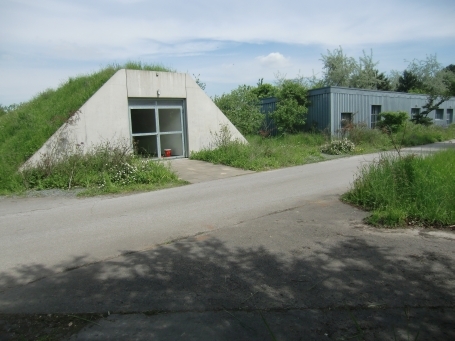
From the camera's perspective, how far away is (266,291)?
3.95m

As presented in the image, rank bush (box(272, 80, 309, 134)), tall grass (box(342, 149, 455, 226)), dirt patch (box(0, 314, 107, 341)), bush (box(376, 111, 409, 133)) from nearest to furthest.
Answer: dirt patch (box(0, 314, 107, 341))
tall grass (box(342, 149, 455, 226))
bush (box(272, 80, 309, 134))
bush (box(376, 111, 409, 133))

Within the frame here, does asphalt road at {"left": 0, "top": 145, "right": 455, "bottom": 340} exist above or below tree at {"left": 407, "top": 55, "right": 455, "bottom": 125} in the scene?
below

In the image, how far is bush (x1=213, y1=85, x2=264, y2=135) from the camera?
841 inches

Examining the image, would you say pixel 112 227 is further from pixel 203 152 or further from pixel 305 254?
pixel 203 152

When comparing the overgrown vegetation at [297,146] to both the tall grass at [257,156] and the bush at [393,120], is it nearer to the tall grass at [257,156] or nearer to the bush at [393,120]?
the tall grass at [257,156]

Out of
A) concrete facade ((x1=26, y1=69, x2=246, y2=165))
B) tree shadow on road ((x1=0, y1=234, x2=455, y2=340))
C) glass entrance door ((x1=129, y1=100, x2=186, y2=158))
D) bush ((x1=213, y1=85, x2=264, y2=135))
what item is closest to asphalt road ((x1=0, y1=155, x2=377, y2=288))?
tree shadow on road ((x1=0, y1=234, x2=455, y2=340))

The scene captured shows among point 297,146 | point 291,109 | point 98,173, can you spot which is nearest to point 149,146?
point 98,173

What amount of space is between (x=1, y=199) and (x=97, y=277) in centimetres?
686

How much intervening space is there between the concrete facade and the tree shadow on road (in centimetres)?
873

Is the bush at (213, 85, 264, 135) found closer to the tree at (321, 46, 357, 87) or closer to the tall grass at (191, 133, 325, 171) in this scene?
the tall grass at (191, 133, 325, 171)

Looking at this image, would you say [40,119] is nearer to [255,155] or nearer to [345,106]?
[255,155]

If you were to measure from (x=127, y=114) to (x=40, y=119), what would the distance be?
3.23 metres

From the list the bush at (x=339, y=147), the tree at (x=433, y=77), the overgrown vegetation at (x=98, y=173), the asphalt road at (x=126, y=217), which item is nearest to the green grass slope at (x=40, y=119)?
the overgrown vegetation at (x=98, y=173)

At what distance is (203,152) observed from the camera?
16.5 m
